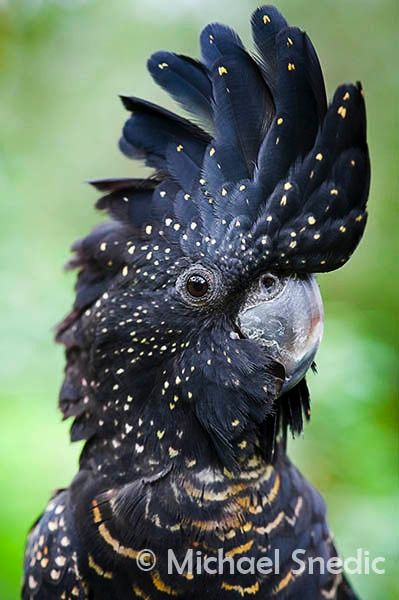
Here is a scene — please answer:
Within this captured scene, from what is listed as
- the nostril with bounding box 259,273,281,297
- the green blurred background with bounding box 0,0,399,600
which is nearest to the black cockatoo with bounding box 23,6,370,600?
the nostril with bounding box 259,273,281,297

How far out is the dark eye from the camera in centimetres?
209

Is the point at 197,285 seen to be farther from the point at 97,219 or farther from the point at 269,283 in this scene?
the point at 97,219

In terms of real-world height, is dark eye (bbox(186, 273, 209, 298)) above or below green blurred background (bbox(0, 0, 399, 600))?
below

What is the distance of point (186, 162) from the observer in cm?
218

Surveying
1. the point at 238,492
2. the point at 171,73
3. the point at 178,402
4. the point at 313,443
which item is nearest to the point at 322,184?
the point at 171,73

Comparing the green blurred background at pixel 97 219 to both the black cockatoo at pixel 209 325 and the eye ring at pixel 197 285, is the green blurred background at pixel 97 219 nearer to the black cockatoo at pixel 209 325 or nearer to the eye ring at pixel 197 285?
the black cockatoo at pixel 209 325

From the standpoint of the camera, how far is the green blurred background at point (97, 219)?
11.3 ft

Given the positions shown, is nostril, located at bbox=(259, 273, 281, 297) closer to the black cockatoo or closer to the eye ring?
the black cockatoo

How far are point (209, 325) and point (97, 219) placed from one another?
3688 millimetres

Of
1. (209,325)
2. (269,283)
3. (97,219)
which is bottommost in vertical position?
(209,325)

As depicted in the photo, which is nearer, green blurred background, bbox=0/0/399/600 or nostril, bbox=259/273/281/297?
nostril, bbox=259/273/281/297

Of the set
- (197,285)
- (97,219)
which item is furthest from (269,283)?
(97,219)

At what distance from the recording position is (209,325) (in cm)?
212

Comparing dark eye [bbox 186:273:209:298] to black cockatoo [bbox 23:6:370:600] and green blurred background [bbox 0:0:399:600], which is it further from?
green blurred background [bbox 0:0:399:600]
